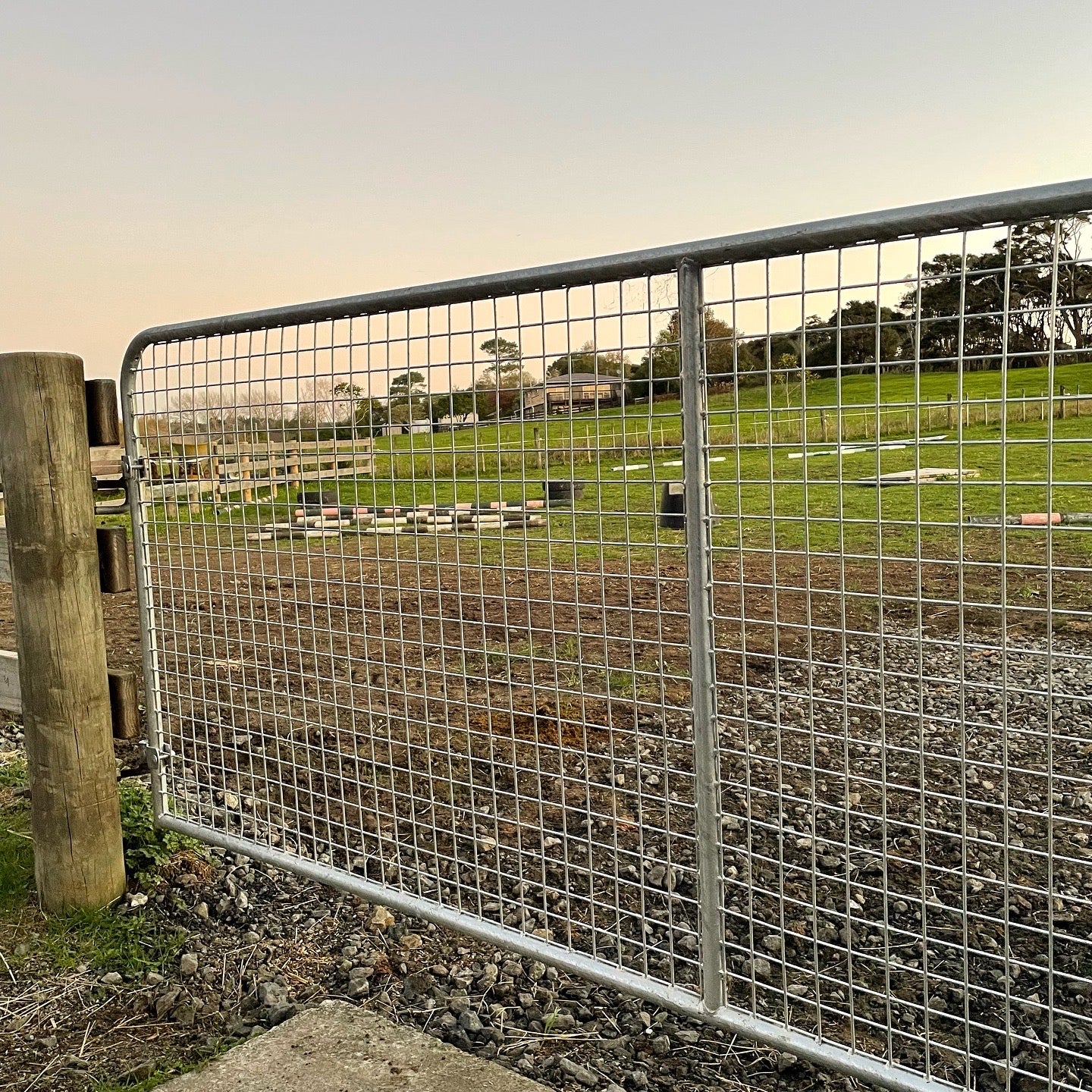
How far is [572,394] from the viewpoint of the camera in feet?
8.38

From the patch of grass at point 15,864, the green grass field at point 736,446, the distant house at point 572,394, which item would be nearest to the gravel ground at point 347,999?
the patch of grass at point 15,864

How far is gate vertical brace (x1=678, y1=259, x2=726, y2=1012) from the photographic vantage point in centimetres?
233

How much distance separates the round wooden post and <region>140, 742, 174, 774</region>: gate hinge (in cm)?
31

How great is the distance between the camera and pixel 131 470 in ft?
12.5

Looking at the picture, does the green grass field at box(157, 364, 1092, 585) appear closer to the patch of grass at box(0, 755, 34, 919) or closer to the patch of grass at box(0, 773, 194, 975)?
the patch of grass at box(0, 773, 194, 975)

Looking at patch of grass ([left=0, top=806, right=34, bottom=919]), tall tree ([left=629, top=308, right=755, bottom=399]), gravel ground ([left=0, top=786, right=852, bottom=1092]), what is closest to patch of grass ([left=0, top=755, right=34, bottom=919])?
patch of grass ([left=0, top=806, right=34, bottom=919])

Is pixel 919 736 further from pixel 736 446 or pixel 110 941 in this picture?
pixel 110 941

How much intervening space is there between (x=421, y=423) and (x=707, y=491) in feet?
3.04

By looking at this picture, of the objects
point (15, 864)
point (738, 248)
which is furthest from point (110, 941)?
point (738, 248)

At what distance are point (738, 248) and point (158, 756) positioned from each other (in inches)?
114

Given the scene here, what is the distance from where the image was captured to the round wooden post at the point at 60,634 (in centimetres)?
336

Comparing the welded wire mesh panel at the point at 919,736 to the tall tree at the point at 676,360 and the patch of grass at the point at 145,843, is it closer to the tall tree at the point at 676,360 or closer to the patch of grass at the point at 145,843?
the tall tree at the point at 676,360

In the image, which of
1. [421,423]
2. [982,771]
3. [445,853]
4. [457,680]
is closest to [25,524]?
[421,423]

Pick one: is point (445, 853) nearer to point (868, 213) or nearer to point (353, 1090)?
point (353, 1090)
